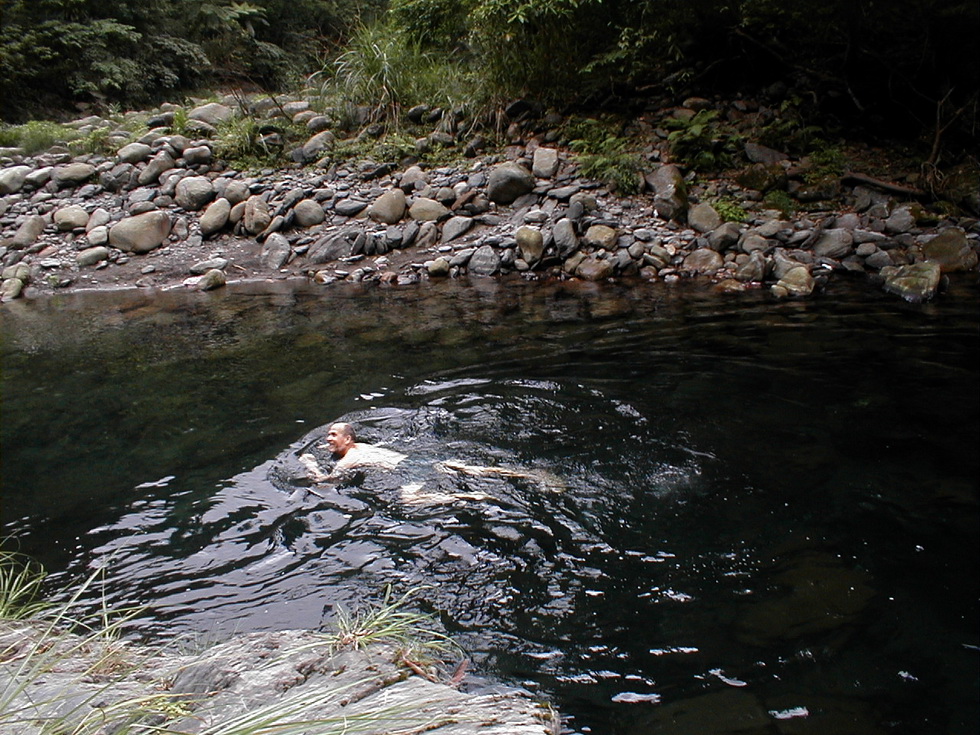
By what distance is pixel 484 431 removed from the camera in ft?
15.4

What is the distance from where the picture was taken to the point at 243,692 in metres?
2.07

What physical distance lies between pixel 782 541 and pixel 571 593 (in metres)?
1.08

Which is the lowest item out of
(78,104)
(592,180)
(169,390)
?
(169,390)

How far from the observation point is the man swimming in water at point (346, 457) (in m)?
4.15

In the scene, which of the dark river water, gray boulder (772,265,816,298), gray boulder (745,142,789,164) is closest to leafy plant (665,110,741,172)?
gray boulder (745,142,789,164)

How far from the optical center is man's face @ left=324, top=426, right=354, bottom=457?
168 inches

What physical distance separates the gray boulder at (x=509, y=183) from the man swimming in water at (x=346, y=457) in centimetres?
709

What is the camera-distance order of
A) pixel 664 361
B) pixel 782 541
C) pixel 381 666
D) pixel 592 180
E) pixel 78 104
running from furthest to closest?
pixel 78 104
pixel 592 180
pixel 664 361
pixel 782 541
pixel 381 666

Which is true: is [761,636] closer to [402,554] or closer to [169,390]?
[402,554]

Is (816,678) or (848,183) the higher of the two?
(848,183)

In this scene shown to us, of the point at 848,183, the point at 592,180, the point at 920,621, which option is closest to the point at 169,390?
the point at 920,621

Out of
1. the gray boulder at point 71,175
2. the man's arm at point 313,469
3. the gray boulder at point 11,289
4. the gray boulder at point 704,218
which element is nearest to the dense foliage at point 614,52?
the gray boulder at point 704,218

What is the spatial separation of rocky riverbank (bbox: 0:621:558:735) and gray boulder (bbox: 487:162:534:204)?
8914 millimetres

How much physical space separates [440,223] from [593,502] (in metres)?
7.76
